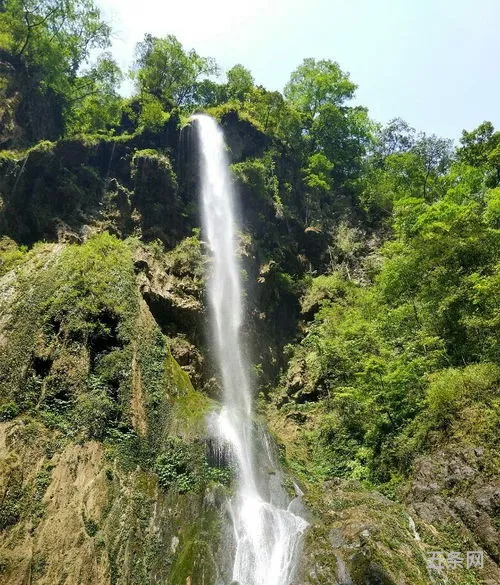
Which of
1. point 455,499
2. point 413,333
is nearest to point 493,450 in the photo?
point 455,499

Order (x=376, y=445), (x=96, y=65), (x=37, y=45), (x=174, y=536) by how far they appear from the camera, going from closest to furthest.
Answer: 1. (x=174, y=536)
2. (x=376, y=445)
3. (x=37, y=45)
4. (x=96, y=65)

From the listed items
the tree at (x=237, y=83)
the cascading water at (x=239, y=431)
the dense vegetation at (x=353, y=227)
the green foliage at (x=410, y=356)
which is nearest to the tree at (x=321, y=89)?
the dense vegetation at (x=353, y=227)

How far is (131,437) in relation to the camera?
464 inches

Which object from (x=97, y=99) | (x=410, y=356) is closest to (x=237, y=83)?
(x=97, y=99)

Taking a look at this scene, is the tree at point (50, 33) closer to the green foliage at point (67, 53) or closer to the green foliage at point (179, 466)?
the green foliage at point (67, 53)

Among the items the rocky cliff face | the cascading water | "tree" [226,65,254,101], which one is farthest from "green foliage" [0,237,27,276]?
"tree" [226,65,254,101]

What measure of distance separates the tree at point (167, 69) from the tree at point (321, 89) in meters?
7.95

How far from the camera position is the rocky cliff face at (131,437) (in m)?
9.27

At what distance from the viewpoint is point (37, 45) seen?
83.4 feet

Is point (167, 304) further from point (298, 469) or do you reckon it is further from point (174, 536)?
point (174, 536)

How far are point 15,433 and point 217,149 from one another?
19.2 meters

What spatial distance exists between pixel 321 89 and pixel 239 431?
28.9m

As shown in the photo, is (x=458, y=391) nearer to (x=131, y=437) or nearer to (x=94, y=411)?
(x=131, y=437)

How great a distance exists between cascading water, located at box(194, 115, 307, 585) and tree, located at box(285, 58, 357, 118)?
11634 millimetres
